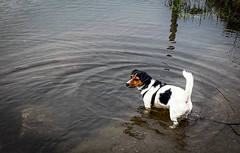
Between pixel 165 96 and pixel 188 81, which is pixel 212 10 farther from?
pixel 188 81

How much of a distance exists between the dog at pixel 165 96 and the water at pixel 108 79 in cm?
43

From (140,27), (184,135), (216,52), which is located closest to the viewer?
(184,135)

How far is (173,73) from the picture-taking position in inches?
275

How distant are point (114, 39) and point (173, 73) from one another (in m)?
3.44

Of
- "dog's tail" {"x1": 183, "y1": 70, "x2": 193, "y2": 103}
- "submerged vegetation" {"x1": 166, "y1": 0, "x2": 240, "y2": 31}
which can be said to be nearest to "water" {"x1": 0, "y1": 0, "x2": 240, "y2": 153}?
"submerged vegetation" {"x1": 166, "y1": 0, "x2": 240, "y2": 31}

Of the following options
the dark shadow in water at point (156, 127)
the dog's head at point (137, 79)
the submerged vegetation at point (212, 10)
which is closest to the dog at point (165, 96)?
the dog's head at point (137, 79)

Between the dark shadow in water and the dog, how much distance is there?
177mm

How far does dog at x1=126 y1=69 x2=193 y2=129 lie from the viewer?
4.37 metres

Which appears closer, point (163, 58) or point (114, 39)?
point (163, 58)

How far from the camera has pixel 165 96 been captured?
4.73 meters

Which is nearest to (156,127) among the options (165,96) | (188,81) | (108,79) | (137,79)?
(165,96)

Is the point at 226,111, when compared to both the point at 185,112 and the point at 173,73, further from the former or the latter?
the point at 173,73

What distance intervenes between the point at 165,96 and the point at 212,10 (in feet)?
34.5

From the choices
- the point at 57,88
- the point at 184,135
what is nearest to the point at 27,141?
the point at 57,88
